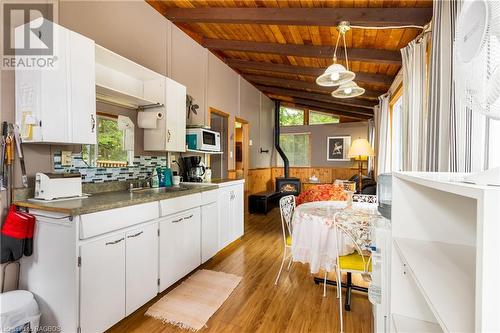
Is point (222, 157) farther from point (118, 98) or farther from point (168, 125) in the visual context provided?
point (118, 98)

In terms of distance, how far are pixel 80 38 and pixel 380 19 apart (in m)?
2.62

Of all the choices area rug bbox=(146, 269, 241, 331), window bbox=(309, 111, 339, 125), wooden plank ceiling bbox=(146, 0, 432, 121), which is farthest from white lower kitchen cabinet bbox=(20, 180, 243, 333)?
window bbox=(309, 111, 339, 125)

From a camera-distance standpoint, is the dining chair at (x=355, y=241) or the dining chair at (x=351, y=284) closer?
the dining chair at (x=355, y=241)

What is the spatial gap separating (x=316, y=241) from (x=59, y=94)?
2.26 metres

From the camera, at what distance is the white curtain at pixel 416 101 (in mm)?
2257

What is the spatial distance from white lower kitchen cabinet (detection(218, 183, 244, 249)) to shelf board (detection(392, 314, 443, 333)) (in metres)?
2.46

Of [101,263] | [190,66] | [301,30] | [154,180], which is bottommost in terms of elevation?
[101,263]

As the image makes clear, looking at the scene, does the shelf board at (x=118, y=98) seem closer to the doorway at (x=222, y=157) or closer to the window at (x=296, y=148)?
the doorway at (x=222, y=157)

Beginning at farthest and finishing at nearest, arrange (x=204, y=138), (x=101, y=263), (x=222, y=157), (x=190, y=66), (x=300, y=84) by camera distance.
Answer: (x=300, y=84) < (x=222, y=157) < (x=190, y=66) < (x=204, y=138) < (x=101, y=263)

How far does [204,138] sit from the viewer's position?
3443mm

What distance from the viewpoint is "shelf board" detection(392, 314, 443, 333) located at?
3.19 feet

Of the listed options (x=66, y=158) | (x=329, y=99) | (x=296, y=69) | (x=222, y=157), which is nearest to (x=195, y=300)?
(x=66, y=158)

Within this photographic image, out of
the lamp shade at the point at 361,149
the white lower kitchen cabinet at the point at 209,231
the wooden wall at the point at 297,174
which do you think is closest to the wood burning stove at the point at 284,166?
the wooden wall at the point at 297,174

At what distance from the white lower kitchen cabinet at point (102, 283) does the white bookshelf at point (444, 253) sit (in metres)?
1.73
